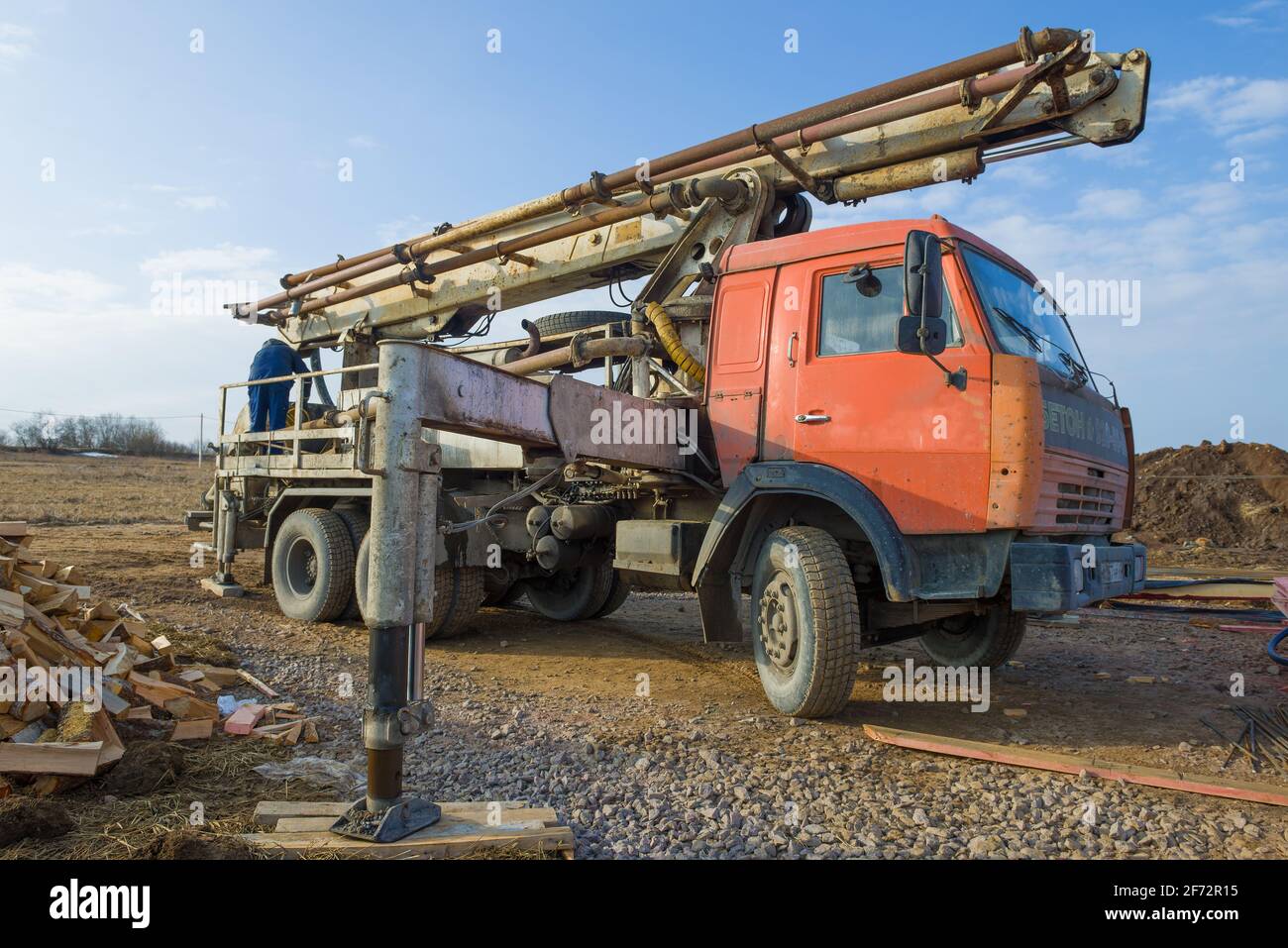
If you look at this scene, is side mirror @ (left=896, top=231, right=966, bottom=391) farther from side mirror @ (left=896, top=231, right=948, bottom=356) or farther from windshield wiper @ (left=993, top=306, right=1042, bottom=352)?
windshield wiper @ (left=993, top=306, right=1042, bottom=352)

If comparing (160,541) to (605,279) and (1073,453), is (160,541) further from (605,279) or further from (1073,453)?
(1073,453)

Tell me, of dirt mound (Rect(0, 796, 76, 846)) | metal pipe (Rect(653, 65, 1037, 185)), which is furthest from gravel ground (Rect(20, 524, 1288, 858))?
metal pipe (Rect(653, 65, 1037, 185))

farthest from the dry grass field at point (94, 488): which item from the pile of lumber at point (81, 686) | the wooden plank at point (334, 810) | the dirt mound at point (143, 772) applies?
the wooden plank at point (334, 810)

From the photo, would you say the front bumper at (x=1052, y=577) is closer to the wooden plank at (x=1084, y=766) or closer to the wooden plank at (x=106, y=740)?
the wooden plank at (x=1084, y=766)

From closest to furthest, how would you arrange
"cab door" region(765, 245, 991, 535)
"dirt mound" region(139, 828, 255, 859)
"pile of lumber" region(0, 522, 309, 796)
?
1. "dirt mound" region(139, 828, 255, 859)
2. "pile of lumber" region(0, 522, 309, 796)
3. "cab door" region(765, 245, 991, 535)

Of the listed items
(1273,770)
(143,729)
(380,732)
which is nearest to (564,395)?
(380,732)

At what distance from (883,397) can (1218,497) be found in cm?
1939

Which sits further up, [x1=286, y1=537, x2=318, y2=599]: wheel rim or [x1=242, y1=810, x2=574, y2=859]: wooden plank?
[x1=286, y1=537, x2=318, y2=599]: wheel rim

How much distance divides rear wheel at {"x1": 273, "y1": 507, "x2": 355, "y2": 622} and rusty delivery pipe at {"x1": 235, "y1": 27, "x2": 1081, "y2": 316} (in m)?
2.77

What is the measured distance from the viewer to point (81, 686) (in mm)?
4395

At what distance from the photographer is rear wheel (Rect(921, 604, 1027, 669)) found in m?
6.05

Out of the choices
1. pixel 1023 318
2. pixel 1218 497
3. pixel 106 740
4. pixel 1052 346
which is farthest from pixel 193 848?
pixel 1218 497

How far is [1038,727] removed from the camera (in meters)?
5.11

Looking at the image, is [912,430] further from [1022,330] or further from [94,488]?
[94,488]
